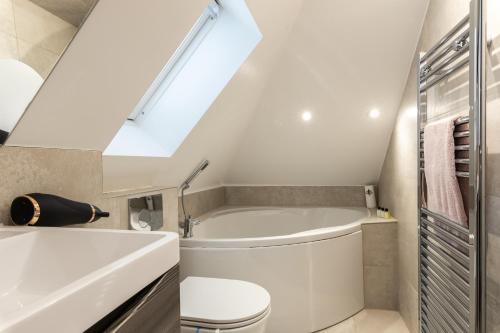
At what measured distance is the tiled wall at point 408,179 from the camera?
6.20ft

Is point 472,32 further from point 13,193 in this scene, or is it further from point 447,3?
point 13,193

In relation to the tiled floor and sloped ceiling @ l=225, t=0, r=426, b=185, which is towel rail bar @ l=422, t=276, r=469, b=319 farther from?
sloped ceiling @ l=225, t=0, r=426, b=185

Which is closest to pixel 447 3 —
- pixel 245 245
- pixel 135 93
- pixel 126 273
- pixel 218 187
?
pixel 135 93

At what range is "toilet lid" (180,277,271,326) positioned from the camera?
1.36m

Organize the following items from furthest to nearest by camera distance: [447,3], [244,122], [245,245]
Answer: [244,122]
[245,245]
[447,3]

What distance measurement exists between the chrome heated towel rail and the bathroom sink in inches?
39.1

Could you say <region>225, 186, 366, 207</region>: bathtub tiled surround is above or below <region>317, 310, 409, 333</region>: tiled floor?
above

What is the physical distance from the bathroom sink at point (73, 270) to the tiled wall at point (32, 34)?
476 millimetres

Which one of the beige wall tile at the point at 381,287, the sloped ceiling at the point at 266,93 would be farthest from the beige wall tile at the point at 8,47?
the beige wall tile at the point at 381,287

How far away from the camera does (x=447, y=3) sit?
63.1 inches

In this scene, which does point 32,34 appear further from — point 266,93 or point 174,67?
point 266,93

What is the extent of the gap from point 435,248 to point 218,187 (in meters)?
2.26

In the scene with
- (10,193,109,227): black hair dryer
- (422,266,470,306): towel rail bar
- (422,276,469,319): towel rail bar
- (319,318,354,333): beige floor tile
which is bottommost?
(319,318,354,333): beige floor tile

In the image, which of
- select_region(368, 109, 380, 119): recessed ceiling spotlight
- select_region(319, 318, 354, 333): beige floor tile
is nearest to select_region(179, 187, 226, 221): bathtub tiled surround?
select_region(319, 318, 354, 333): beige floor tile
